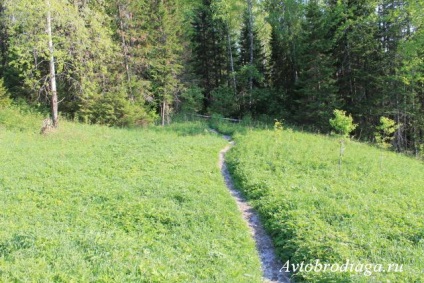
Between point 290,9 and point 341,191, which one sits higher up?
point 290,9

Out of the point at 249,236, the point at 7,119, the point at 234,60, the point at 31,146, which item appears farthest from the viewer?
the point at 234,60

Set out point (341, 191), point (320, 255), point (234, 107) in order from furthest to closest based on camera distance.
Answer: point (234, 107) < point (341, 191) < point (320, 255)

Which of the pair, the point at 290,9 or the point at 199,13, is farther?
the point at 199,13

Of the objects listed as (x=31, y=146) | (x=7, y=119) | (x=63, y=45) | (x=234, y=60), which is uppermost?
(x=234, y=60)

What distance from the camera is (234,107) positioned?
27.3 meters

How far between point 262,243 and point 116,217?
12.3 ft

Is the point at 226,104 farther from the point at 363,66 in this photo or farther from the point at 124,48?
the point at 363,66

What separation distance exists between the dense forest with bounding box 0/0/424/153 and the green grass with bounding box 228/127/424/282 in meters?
7.33

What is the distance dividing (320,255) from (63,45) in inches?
617

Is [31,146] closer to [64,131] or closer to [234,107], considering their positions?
[64,131]

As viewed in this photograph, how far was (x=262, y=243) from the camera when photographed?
785 cm


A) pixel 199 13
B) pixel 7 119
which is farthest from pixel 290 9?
pixel 7 119

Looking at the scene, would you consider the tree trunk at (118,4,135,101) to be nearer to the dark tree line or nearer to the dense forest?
the dense forest

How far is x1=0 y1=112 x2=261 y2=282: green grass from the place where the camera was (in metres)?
5.46
